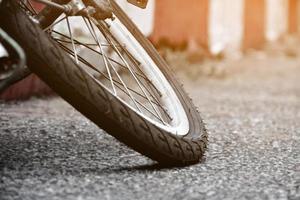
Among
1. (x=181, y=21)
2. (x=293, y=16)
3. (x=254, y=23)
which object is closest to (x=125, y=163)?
(x=181, y=21)

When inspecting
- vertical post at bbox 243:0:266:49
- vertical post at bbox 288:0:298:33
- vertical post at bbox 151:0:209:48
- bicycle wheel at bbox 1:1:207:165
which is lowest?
vertical post at bbox 288:0:298:33

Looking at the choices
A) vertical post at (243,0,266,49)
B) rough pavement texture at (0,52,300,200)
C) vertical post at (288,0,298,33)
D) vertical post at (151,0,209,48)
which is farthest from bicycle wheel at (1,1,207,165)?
vertical post at (288,0,298,33)

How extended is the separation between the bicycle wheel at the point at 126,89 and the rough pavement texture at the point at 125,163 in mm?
110

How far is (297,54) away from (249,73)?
538cm

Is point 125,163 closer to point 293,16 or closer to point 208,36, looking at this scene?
point 208,36

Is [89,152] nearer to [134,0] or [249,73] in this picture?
[134,0]

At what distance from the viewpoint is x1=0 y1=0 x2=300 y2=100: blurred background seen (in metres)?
6.46

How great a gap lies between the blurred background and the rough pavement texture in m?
1.15

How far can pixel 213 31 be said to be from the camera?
9.82 meters

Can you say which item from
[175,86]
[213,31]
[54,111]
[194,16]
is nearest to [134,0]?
[175,86]

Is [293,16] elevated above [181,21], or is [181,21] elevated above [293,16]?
[181,21]

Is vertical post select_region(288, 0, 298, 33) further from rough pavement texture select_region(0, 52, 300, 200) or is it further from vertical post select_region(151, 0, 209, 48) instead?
rough pavement texture select_region(0, 52, 300, 200)

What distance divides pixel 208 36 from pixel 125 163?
7370mm

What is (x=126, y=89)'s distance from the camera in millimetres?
2061
